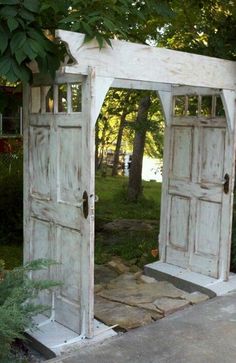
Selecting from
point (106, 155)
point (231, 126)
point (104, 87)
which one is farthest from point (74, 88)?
point (106, 155)

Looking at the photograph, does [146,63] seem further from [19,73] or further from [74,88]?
[19,73]

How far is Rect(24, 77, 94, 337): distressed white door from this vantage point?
385 centimetres

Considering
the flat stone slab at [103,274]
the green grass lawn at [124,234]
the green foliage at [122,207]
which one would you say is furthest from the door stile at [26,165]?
the green foliage at [122,207]

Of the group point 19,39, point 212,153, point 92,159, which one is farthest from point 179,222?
point 19,39

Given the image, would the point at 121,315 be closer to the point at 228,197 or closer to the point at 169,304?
Result: the point at 169,304

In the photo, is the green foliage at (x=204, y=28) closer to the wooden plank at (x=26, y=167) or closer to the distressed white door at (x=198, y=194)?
the distressed white door at (x=198, y=194)

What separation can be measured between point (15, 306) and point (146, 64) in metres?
2.32

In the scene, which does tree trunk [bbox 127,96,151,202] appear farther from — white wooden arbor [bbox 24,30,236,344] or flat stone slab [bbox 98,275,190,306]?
flat stone slab [bbox 98,275,190,306]

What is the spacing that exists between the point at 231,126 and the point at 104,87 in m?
1.83

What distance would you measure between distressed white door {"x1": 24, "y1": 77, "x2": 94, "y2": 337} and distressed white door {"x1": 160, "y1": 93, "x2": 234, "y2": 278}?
5.51ft

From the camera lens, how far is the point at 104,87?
3863mm

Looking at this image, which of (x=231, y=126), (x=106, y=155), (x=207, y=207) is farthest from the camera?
(x=106, y=155)

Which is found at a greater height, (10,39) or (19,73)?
(10,39)

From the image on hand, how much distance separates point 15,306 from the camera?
3.19m
